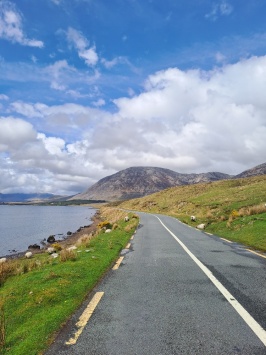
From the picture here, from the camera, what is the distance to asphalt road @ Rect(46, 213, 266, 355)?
4.92 meters

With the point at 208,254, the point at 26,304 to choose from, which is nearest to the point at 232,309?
the point at 26,304

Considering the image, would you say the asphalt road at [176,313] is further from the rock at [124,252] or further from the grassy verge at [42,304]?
the rock at [124,252]

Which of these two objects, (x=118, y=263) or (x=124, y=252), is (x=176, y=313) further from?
(x=124, y=252)

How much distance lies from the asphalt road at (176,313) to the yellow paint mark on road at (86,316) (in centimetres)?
8

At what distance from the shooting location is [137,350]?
15.7ft

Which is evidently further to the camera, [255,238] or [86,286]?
[255,238]

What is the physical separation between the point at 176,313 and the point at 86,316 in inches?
72.2

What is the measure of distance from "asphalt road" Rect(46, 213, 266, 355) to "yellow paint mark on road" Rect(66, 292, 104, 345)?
76mm

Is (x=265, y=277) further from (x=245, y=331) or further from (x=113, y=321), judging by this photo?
(x=113, y=321)

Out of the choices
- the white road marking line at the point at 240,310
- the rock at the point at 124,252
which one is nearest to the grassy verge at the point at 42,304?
the rock at the point at 124,252

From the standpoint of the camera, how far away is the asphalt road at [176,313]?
492cm

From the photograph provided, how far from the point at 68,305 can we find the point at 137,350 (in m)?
2.70

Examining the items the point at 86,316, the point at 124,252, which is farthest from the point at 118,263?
the point at 86,316

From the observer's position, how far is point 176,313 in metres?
6.37
